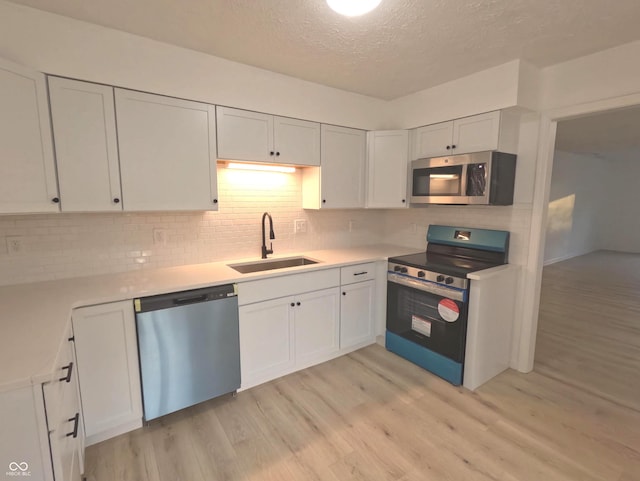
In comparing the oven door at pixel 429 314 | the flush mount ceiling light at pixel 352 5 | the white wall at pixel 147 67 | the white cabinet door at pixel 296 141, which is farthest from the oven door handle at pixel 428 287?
the flush mount ceiling light at pixel 352 5

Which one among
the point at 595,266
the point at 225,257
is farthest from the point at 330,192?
the point at 595,266

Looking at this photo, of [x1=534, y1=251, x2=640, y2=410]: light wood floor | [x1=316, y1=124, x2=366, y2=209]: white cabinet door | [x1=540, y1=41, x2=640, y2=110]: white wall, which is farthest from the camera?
[x1=316, y1=124, x2=366, y2=209]: white cabinet door

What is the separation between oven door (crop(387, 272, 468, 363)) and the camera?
246 cm

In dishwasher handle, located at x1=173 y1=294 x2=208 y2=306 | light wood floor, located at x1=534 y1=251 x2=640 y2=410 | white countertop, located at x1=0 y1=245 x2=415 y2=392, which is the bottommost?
light wood floor, located at x1=534 y1=251 x2=640 y2=410

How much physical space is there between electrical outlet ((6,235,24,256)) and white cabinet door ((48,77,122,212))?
455 millimetres

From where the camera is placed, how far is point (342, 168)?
121 inches

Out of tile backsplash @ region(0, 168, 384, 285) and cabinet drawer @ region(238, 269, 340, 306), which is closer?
tile backsplash @ region(0, 168, 384, 285)

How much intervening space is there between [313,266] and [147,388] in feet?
4.72

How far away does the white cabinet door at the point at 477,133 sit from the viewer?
2490mm

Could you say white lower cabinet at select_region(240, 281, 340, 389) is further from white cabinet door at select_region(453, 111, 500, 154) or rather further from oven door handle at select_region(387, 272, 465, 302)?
white cabinet door at select_region(453, 111, 500, 154)

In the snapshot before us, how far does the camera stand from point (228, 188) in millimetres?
2746

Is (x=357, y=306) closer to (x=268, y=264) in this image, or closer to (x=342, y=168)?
(x=268, y=264)

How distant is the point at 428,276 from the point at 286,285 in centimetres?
121

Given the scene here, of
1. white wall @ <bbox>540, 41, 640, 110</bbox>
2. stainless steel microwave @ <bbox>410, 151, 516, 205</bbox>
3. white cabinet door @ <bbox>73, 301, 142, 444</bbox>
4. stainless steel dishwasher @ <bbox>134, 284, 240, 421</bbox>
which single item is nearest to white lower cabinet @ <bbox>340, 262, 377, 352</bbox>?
stainless steel microwave @ <bbox>410, 151, 516, 205</bbox>
